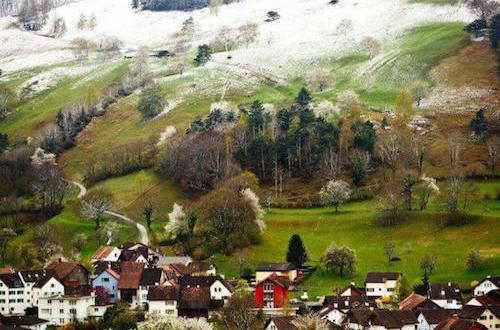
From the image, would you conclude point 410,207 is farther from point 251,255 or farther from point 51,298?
point 51,298

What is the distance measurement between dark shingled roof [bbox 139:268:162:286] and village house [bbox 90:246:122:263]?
15.2 meters

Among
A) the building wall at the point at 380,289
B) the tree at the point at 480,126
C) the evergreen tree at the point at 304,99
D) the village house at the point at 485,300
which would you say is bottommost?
the building wall at the point at 380,289

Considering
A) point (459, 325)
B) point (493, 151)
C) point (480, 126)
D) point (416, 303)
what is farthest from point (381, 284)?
point (480, 126)

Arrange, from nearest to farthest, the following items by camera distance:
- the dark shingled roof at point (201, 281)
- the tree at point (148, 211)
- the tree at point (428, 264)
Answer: the dark shingled roof at point (201, 281) → the tree at point (428, 264) → the tree at point (148, 211)

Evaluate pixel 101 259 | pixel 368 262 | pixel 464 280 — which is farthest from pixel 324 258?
pixel 101 259

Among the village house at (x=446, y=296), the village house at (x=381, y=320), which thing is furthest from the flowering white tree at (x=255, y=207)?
the village house at (x=381, y=320)

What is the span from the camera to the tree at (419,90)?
18775cm

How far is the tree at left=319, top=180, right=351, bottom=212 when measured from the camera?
140 meters

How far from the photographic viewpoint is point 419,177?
463 feet

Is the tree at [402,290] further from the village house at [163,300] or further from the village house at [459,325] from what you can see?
the village house at [163,300]

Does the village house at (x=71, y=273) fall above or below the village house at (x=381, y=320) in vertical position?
above

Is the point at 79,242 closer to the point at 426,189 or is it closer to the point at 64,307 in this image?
the point at 64,307

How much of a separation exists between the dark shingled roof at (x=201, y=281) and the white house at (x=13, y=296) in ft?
58.6

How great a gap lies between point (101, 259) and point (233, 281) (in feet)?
61.0
